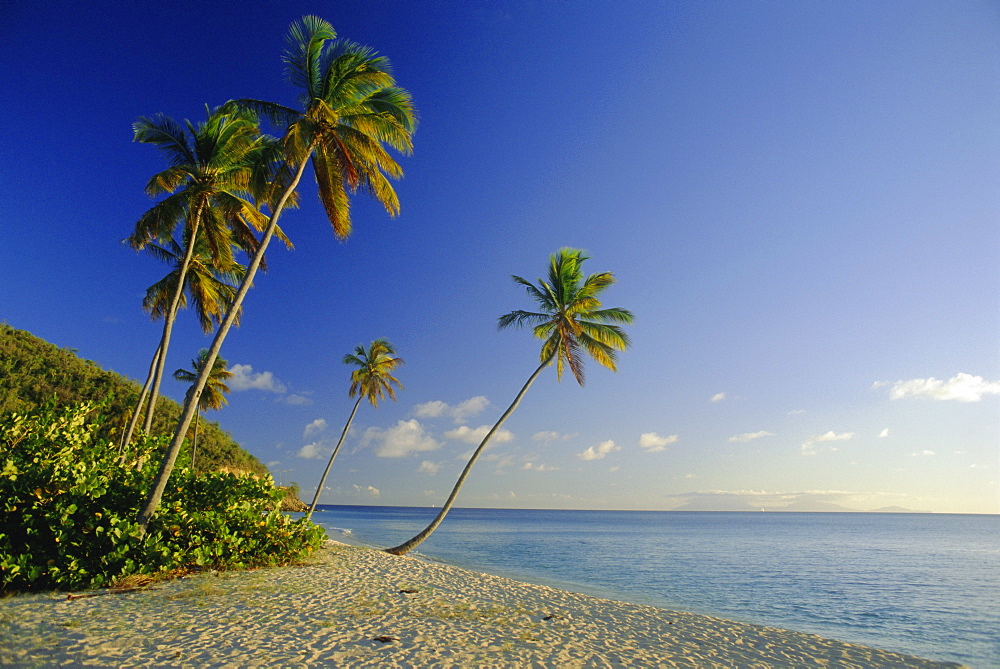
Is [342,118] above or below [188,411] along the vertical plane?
above

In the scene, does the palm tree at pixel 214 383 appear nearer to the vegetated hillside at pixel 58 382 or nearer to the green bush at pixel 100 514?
the vegetated hillside at pixel 58 382

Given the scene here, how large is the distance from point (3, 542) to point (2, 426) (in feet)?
7.08

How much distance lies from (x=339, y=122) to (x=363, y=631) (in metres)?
9.73

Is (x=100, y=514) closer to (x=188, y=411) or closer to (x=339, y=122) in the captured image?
(x=188, y=411)

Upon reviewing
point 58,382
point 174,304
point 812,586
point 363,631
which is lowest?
point 812,586

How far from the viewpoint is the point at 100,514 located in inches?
309

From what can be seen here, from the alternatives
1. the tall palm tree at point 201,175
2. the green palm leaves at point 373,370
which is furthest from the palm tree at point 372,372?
the tall palm tree at point 201,175

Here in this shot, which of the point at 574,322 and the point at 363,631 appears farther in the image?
the point at 574,322

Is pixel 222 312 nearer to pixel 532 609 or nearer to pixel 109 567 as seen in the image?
pixel 109 567

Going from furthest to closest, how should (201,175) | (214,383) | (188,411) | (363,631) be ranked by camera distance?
(214,383)
(201,175)
(188,411)
(363,631)

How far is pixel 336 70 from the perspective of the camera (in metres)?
10.6

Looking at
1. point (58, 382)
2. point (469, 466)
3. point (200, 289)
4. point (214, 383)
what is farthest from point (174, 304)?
point (58, 382)

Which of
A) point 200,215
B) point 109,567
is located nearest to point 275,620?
point 109,567

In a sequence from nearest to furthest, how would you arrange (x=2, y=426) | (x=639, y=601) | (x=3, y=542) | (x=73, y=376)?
(x=3, y=542), (x=2, y=426), (x=639, y=601), (x=73, y=376)
